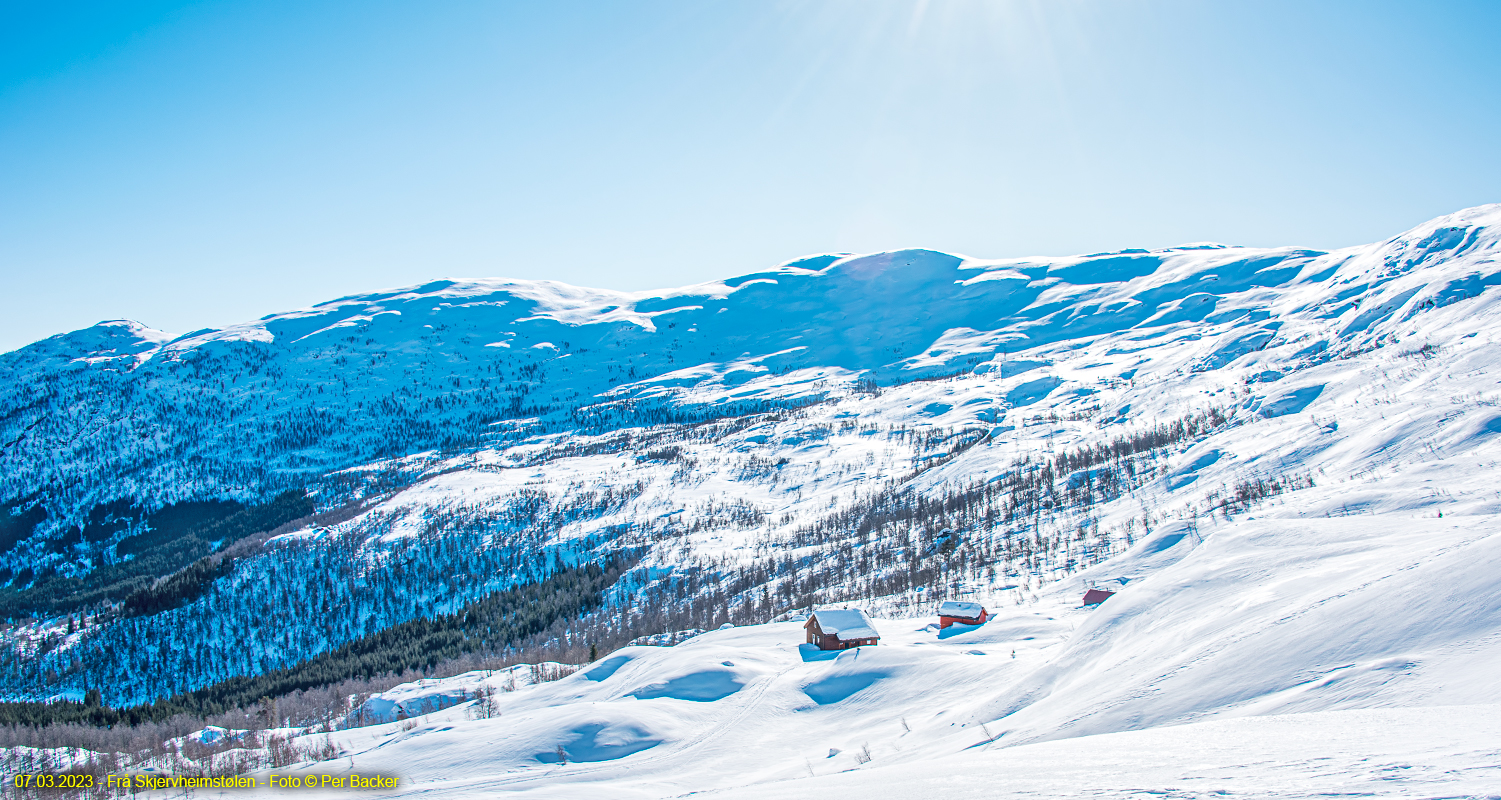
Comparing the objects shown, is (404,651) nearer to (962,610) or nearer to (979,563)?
(979,563)

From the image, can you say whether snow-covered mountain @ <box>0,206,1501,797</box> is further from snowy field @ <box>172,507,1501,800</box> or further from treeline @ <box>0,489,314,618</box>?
treeline @ <box>0,489,314,618</box>

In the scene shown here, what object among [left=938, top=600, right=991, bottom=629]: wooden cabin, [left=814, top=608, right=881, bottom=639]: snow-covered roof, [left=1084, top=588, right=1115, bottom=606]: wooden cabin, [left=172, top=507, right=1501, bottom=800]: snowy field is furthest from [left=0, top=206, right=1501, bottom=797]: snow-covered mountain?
[left=1084, top=588, right=1115, bottom=606]: wooden cabin

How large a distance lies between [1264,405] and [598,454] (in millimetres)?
157584

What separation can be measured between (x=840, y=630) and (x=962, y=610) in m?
8.58

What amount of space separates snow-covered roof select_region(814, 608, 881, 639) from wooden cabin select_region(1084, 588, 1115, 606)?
12.8 m

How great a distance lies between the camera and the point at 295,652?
111 metres

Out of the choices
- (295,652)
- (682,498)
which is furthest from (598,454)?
(295,652)

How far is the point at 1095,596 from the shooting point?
131 ft

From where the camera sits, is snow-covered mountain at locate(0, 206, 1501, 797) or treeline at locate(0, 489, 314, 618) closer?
snow-covered mountain at locate(0, 206, 1501, 797)

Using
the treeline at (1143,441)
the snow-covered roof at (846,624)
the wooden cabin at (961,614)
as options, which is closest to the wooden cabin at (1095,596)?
the wooden cabin at (961,614)

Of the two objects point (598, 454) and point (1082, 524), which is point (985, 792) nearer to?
point (1082, 524)

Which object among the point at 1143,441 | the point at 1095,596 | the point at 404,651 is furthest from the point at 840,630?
the point at 1143,441

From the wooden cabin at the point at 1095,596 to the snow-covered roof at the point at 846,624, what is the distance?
42.0 ft

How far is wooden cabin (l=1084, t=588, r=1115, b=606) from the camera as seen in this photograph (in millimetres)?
39781
